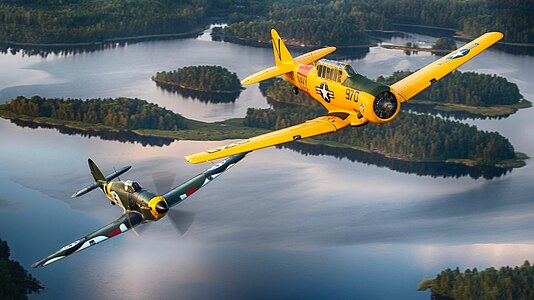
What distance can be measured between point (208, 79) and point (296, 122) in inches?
862

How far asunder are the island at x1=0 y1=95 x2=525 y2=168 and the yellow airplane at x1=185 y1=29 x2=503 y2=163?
55967mm

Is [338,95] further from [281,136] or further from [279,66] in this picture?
[279,66]

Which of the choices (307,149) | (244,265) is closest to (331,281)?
(244,265)

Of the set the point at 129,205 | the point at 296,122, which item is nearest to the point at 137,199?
the point at 129,205

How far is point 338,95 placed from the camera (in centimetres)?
5566

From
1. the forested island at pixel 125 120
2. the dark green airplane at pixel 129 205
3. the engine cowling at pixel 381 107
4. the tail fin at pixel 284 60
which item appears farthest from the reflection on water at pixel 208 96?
the engine cowling at pixel 381 107

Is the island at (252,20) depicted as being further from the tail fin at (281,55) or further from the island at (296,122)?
the tail fin at (281,55)

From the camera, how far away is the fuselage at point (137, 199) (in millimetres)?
57438

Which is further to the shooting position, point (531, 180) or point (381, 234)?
point (531, 180)

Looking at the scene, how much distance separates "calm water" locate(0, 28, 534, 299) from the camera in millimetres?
95000

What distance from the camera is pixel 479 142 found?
119m

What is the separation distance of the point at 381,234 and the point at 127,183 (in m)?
50.7

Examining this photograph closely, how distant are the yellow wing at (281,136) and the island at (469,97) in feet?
251

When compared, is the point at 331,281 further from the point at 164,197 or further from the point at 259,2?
the point at 259,2
